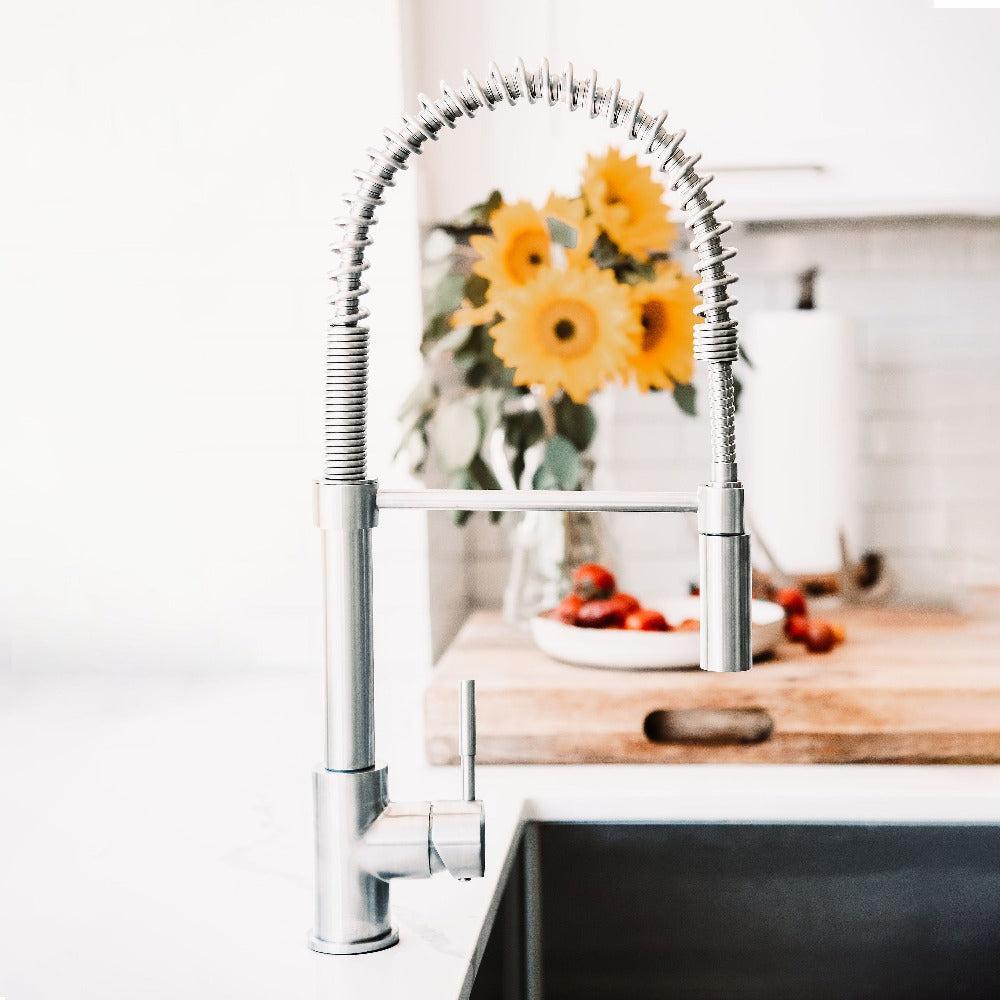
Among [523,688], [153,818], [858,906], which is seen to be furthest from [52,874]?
[858,906]

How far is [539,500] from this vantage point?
0.80 meters

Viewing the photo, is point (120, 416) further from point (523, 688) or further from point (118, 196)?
point (523, 688)

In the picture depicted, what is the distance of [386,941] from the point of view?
81cm

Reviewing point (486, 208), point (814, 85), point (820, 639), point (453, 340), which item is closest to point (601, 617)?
point (820, 639)

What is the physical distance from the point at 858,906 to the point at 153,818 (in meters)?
0.65

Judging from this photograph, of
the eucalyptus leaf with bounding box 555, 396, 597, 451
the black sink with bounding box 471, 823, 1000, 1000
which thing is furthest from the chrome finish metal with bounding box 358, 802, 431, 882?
the eucalyptus leaf with bounding box 555, 396, 597, 451

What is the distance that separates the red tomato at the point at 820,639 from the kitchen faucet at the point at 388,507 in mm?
701

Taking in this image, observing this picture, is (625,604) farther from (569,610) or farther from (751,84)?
(751,84)

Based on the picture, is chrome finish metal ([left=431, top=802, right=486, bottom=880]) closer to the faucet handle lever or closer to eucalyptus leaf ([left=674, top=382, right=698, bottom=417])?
the faucet handle lever

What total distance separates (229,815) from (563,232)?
28.1 inches

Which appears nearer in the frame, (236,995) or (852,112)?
(236,995)

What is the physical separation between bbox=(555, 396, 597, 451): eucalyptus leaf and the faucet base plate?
81cm

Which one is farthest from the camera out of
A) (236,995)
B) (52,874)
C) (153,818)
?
(153,818)

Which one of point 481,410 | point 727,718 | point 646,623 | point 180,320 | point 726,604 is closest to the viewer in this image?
point 726,604
